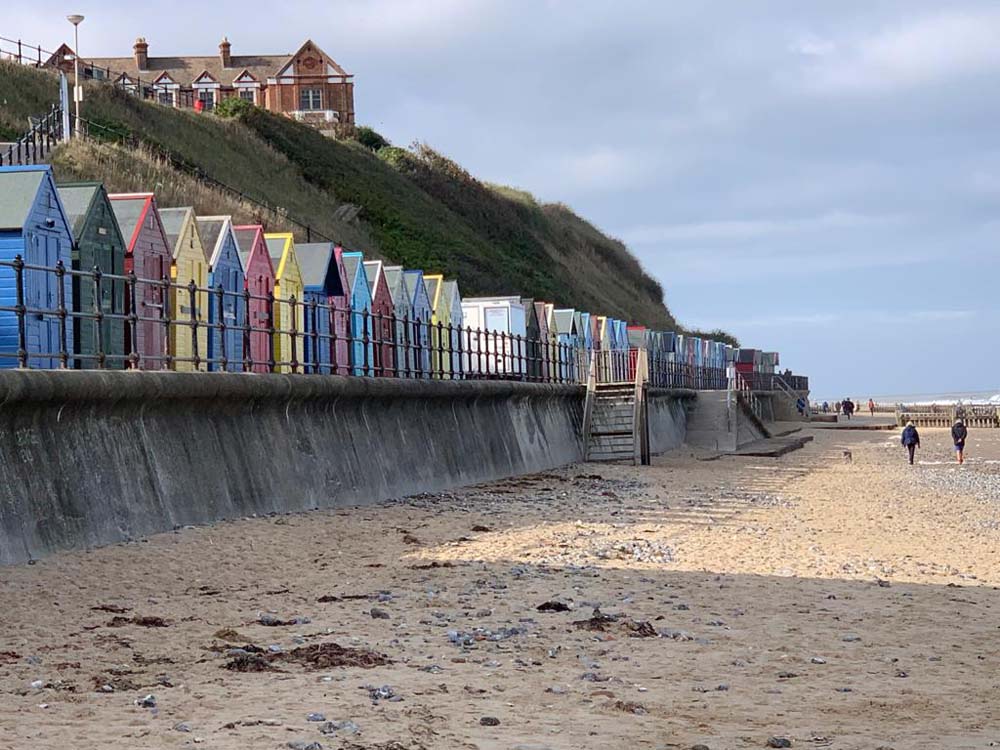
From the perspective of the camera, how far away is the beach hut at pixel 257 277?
24422 mm

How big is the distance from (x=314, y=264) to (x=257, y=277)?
3.22 meters

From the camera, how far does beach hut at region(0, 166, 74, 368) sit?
678 inches

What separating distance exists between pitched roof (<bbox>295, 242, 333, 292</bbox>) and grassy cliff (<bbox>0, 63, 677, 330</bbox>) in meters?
16.8

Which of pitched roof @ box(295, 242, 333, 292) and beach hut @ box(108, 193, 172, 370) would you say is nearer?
beach hut @ box(108, 193, 172, 370)

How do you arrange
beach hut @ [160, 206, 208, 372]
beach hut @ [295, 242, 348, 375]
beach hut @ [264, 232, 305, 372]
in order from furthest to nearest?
beach hut @ [295, 242, 348, 375]
beach hut @ [264, 232, 305, 372]
beach hut @ [160, 206, 208, 372]

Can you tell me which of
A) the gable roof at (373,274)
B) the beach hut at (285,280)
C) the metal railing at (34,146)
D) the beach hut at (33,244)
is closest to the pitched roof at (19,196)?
the beach hut at (33,244)

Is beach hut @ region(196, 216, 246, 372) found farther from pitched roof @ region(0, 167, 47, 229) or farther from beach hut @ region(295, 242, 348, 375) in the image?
pitched roof @ region(0, 167, 47, 229)

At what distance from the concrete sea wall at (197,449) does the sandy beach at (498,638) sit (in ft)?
1.19

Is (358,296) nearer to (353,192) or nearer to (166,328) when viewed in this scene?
(166,328)

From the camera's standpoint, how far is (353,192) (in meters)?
76.8

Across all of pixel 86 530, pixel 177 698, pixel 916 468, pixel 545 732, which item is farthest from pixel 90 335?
pixel 916 468

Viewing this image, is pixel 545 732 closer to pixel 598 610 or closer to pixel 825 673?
pixel 825 673

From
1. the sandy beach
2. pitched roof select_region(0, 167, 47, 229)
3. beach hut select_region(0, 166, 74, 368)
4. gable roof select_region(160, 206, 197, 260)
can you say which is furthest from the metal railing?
the sandy beach

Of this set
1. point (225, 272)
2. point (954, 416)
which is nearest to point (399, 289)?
point (225, 272)
